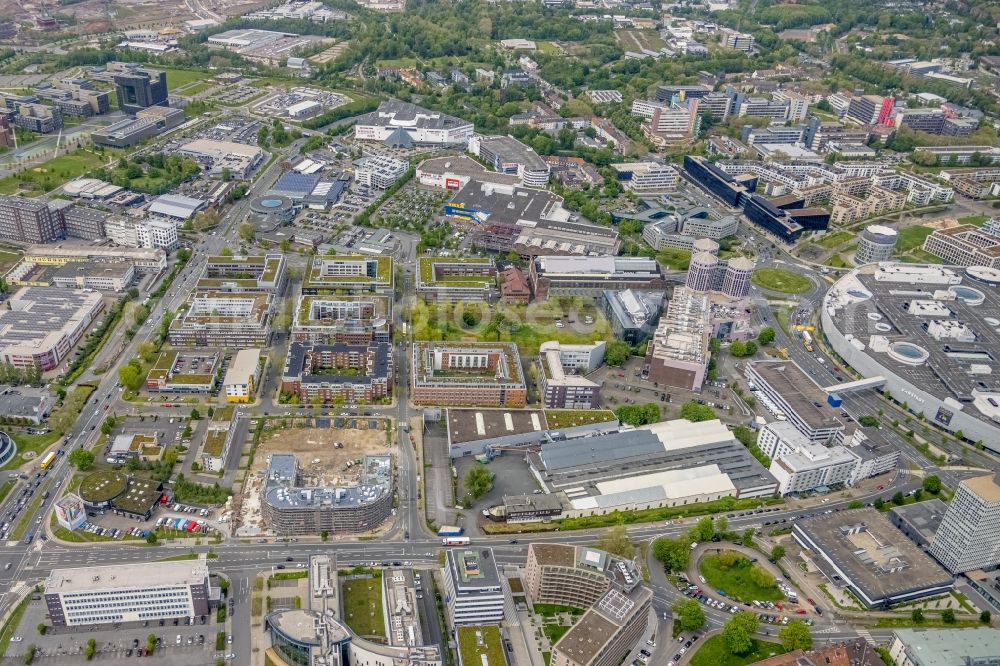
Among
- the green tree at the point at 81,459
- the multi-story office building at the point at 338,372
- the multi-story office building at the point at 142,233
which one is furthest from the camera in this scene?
the multi-story office building at the point at 142,233

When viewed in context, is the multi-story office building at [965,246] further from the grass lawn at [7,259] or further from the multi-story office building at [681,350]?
the grass lawn at [7,259]

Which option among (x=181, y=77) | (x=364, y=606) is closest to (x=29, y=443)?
(x=364, y=606)

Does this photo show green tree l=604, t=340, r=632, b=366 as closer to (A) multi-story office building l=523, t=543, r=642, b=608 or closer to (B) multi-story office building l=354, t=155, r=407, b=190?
(A) multi-story office building l=523, t=543, r=642, b=608

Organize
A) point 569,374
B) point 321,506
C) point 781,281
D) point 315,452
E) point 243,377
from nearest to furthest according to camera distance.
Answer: point 321,506, point 315,452, point 243,377, point 569,374, point 781,281

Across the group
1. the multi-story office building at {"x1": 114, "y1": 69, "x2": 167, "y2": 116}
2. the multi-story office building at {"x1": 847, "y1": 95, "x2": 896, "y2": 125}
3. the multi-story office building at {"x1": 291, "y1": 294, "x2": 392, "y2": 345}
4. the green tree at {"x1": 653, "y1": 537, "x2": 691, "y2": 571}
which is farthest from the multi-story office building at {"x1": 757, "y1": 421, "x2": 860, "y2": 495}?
the multi-story office building at {"x1": 114, "y1": 69, "x2": 167, "y2": 116}

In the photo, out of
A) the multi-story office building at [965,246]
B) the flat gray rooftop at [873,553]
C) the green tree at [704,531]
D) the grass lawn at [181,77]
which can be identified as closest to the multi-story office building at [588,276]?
the green tree at [704,531]

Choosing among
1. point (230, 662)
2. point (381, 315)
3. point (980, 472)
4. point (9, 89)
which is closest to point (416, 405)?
point (381, 315)

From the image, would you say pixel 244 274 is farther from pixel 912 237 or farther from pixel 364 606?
pixel 912 237
